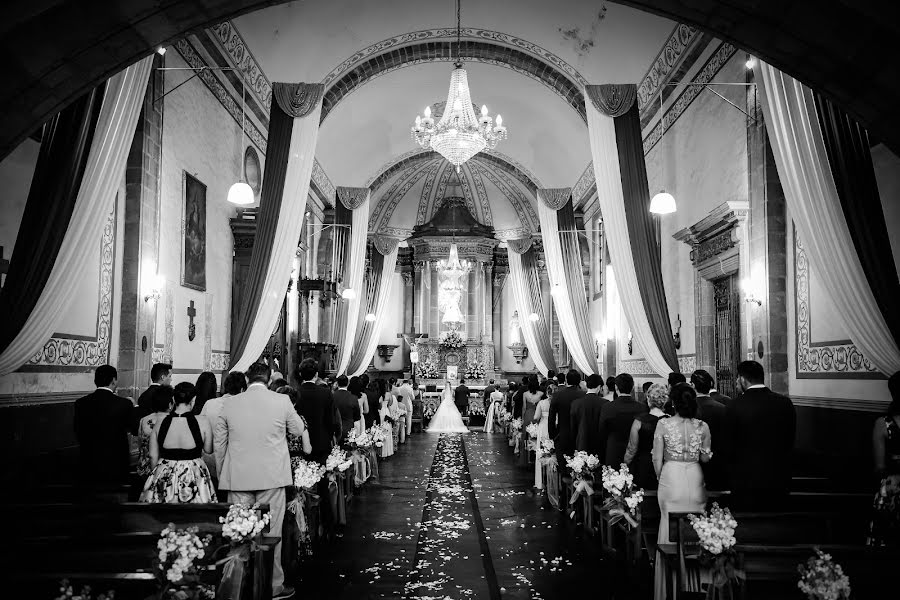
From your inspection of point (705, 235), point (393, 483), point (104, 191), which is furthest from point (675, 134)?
point (104, 191)

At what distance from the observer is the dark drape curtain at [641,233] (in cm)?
787

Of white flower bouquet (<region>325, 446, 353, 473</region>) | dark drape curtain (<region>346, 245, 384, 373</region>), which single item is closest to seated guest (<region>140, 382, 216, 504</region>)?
white flower bouquet (<region>325, 446, 353, 473</region>)

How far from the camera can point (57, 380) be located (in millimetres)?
6949

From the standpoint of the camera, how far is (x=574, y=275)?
1480cm

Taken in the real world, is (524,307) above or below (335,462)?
above

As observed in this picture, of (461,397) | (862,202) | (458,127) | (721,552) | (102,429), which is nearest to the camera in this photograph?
(721,552)

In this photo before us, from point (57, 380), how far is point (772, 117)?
23.6 feet

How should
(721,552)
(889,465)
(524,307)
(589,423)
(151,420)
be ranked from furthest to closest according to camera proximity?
(524,307)
(589,423)
(151,420)
(889,465)
(721,552)

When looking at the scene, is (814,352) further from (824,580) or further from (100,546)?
(100,546)

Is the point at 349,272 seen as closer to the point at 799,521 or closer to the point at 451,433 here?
the point at 451,433

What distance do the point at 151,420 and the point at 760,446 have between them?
4.26m

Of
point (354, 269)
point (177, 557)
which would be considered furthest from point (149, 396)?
point (354, 269)

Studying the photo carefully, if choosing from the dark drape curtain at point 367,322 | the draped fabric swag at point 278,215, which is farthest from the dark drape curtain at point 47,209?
the dark drape curtain at point 367,322

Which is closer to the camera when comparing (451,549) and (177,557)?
(177,557)
